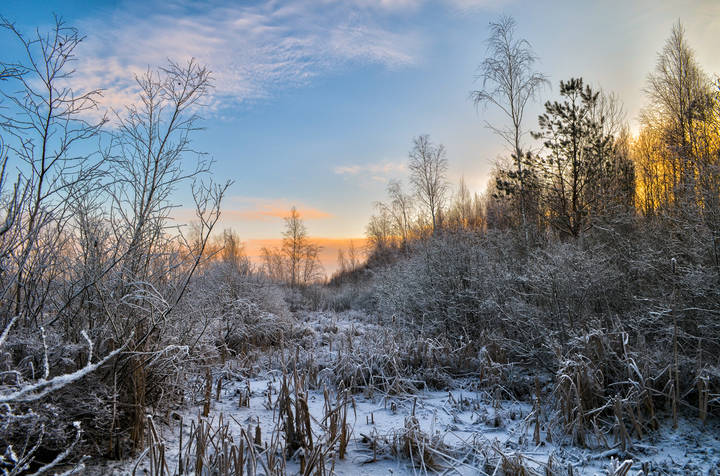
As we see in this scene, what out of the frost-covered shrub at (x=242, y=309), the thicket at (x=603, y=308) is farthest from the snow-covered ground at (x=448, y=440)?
the frost-covered shrub at (x=242, y=309)

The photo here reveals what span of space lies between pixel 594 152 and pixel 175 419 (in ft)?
52.4

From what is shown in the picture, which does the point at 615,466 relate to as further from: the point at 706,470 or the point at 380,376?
the point at 380,376

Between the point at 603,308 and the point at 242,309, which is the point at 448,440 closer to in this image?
the point at 603,308

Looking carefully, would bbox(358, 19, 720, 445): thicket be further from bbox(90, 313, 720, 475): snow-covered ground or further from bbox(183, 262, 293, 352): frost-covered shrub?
bbox(183, 262, 293, 352): frost-covered shrub

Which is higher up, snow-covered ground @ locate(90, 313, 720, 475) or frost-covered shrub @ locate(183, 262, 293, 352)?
frost-covered shrub @ locate(183, 262, 293, 352)

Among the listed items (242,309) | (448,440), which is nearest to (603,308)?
(448,440)

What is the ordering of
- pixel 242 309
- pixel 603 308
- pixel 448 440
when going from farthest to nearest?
pixel 242 309 → pixel 603 308 → pixel 448 440

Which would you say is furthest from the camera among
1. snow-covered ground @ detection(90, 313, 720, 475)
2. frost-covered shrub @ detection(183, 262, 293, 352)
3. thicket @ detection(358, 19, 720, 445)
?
frost-covered shrub @ detection(183, 262, 293, 352)

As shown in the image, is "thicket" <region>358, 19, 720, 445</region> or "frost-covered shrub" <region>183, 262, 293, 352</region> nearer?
"thicket" <region>358, 19, 720, 445</region>

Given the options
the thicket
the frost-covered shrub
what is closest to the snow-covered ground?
the thicket

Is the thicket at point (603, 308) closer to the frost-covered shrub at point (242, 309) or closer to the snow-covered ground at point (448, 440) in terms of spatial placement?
the snow-covered ground at point (448, 440)

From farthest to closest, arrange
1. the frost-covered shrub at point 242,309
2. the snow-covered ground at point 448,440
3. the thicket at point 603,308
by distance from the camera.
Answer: the frost-covered shrub at point 242,309 < the thicket at point 603,308 < the snow-covered ground at point 448,440

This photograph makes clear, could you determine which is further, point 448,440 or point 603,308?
point 603,308

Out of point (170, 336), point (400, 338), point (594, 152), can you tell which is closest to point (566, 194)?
point (594, 152)
